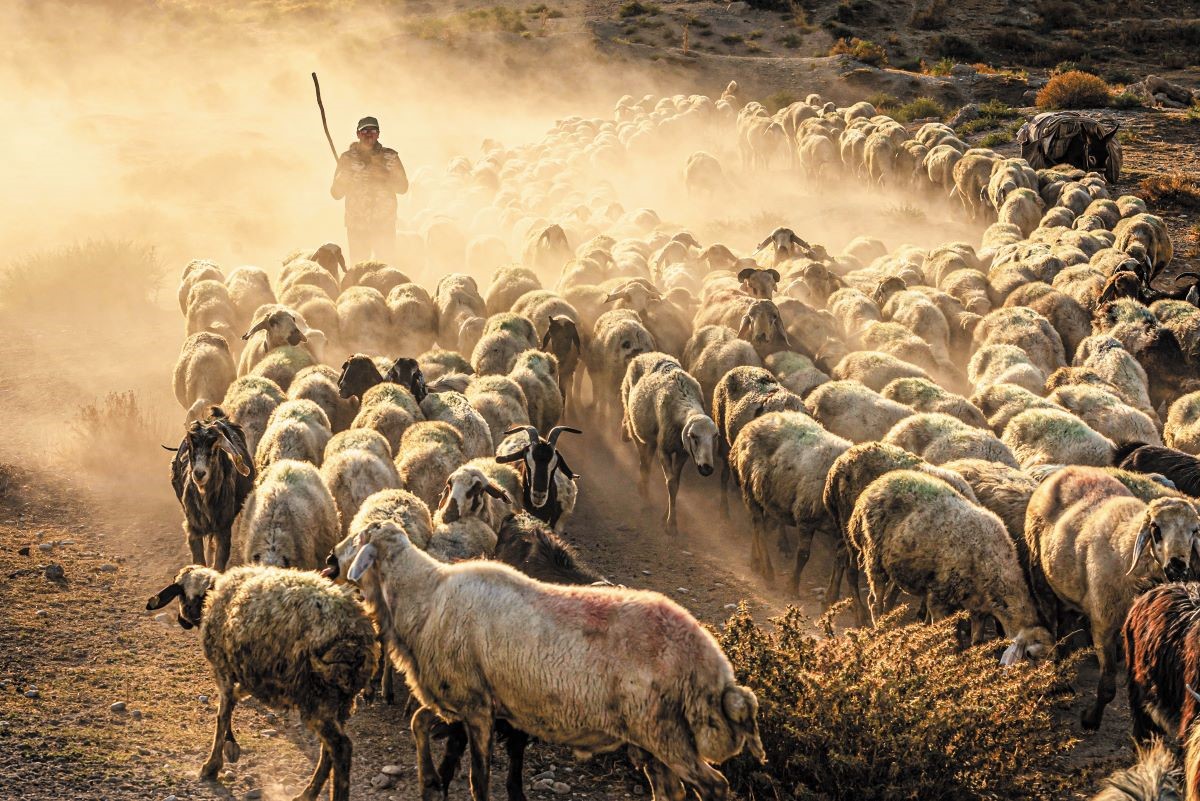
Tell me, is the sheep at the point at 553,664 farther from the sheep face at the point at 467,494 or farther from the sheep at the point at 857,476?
the sheep at the point at 857,476

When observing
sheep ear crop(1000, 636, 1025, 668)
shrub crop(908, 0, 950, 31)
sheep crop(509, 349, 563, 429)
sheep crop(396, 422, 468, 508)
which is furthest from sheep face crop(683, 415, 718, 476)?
shrub crop(908, 0, 950, 31)

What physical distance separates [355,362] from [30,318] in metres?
8.07

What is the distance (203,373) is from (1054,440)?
27.1 feet

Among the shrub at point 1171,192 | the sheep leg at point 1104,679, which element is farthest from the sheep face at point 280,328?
the shrub at point 1171,192

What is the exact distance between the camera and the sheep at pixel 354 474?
27.2 ft

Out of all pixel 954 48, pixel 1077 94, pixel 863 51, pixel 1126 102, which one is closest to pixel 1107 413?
pixel 1077 94

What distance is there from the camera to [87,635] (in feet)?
25.3

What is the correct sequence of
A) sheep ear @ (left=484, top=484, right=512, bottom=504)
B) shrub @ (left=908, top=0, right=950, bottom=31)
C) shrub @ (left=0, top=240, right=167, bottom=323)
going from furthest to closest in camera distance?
shrub @ (left=908, top=0, right=950, bottom=31) → shrub @ (left=0, top=240, right=167, bottom=323) → sheep ear @ (left=484, top=484, right=512, bottom=504)

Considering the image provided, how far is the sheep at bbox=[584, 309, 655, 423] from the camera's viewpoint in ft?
40.7

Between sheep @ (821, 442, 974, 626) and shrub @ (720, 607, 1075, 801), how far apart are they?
216 centimetres

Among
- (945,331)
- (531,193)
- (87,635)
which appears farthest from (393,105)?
(87,635)

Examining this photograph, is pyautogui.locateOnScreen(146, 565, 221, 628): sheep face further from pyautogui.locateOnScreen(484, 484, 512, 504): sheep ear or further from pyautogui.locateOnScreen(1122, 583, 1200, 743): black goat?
pyautogui.locateOnScreen(1122, 583, 1200, 743): black goat

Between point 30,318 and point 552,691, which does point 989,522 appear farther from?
point 30,318

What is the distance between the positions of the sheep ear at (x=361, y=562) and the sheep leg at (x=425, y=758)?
83 centimetres
